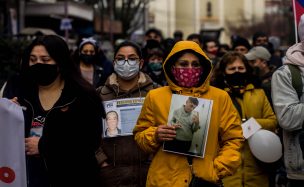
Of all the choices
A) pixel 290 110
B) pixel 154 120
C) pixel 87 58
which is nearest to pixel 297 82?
pixel 290 110

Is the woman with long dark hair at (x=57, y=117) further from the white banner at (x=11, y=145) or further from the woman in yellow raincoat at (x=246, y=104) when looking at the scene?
the woman in yellow raincoat at (x=246, y=104)

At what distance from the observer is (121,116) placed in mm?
5223

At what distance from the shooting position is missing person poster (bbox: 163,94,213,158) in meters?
4.00

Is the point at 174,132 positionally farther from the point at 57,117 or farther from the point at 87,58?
the point at 87,58

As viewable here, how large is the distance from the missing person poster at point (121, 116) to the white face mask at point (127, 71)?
26 cm

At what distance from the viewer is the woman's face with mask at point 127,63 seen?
5.46 metres

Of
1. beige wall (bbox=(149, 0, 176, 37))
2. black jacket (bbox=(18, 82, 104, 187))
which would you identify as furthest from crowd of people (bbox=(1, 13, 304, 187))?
beige wall (bbox=(149, 0, 176, 37))

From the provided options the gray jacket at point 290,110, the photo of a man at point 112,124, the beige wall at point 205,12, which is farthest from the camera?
the beige wall at point 205,12

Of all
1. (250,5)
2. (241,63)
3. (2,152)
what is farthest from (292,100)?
(250,5)

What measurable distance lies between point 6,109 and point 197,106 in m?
1.25

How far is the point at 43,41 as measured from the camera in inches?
163

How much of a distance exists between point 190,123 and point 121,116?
4.34 ft

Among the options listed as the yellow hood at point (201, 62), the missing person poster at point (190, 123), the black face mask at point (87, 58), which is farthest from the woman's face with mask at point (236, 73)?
the black face mask at point (87, 58)

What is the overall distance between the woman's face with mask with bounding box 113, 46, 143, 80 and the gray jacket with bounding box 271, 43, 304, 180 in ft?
4.43
